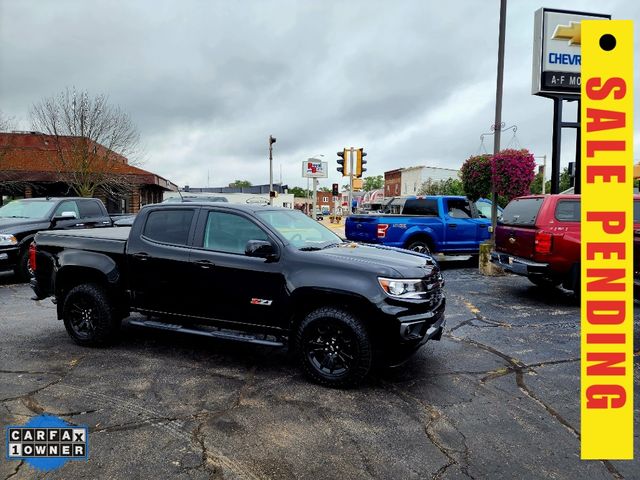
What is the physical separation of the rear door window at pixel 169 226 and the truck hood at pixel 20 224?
5.66 metres

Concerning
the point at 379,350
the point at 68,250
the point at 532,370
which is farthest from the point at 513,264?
the point at 68,250

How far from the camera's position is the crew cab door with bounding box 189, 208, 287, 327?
432 cm

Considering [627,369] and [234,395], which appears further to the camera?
[234,395]

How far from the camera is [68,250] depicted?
5.25 meters

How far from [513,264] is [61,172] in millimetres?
22871

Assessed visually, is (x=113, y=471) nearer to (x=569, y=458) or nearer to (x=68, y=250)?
(x=569, y=458)

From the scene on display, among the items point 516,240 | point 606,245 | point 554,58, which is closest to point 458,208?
point 516,240

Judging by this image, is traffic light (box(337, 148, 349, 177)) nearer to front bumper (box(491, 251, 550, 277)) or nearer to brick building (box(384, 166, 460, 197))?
front bumper (box(491, 251, 550, 277))

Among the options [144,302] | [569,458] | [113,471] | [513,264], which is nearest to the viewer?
[113,471]

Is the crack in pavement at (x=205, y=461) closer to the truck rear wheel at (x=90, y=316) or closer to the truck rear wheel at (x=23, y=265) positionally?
the truck rear wheel at (x=90, y=316)

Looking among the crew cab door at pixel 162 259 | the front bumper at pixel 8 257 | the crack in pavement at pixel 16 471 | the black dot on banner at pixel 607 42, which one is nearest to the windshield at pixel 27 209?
the front bumper at pixel 8 257

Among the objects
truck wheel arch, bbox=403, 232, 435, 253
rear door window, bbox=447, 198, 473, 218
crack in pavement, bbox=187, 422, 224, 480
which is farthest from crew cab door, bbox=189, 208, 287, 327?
rear door window, bbox=447, 198, 473, 218

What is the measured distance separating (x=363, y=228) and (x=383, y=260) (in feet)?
22.5

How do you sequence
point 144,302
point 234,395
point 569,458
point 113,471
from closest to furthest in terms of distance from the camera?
point 113,471
point 569,458
point 234,395
point 144,302
